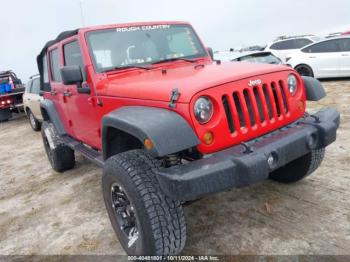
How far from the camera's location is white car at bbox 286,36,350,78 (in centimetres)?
1034

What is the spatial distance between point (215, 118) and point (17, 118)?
12873 mm

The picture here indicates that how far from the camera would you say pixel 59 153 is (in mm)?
5125

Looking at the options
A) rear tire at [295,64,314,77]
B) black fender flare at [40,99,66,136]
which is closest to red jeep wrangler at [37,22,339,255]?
black fender flare at [40,99,66,136]

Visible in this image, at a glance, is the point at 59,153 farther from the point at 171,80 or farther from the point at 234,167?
the point at 234,167

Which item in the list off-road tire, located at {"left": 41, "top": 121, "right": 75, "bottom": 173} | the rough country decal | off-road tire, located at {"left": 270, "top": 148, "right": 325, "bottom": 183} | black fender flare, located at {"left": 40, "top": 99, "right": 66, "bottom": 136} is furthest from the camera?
off-road tire, located at {"left": 41, "top": 121, "right": 75, "bottom": 173}

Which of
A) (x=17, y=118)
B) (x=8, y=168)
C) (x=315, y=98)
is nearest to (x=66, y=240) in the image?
(x=315, y=98)

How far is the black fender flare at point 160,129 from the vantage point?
2.19 metres

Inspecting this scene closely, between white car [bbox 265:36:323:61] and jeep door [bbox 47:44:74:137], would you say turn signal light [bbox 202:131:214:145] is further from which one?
white car [bbox 265:36:323:61]

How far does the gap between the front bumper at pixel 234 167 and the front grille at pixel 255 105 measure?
0.16 meters

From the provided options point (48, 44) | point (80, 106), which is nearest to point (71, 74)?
point (80, 106)

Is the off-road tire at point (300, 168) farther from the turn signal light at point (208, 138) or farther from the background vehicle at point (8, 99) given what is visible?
the background vehicle at point (8, 99)

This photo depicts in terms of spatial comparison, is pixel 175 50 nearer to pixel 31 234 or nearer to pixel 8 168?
pixel 31 234

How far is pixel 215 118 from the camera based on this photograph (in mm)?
2441

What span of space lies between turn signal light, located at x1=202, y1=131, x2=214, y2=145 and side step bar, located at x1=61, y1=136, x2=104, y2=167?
1317 mm
